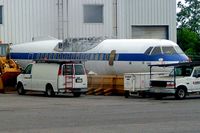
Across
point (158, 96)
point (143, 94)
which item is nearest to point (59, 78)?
point (143, 94)

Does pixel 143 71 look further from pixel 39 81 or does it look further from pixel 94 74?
pixel 39 81

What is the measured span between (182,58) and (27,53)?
11.8 m

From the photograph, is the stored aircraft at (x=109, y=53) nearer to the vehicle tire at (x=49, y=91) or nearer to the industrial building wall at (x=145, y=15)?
the vehicle tire at (x=49, y=91)

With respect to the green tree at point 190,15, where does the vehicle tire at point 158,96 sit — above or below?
below

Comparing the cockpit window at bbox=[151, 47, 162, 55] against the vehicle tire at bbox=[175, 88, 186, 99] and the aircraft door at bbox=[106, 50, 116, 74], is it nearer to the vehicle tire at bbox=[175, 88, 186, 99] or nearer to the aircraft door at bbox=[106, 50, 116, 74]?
the aircraft door at bbox=[106, 50, 116, 74]

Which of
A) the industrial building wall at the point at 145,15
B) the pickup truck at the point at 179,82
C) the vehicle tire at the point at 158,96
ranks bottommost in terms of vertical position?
the vehicle tire at the point at 158,96

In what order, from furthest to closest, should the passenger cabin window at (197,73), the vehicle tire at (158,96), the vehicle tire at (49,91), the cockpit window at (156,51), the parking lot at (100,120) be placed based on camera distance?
the cockpit window at (156,51) < the vehicle tire at (49,91) < the passenger cabin window at (197,73) < the vehicle tire at (158,96) < the parking lot at (100,120)

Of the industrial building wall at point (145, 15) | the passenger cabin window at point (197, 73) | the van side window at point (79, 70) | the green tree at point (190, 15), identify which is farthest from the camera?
the green tree at point (190, 15)

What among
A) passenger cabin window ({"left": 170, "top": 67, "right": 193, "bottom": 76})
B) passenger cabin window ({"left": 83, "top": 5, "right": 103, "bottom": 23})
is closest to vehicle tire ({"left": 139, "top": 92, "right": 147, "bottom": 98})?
passenger cabin window ({"left": 170, "top": 67, "right": 193, "bottom": 76})

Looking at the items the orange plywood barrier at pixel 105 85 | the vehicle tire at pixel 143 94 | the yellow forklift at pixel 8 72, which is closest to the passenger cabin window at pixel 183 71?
the vehicle tire at pixel 143 94

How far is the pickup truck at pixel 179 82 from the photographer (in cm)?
3394

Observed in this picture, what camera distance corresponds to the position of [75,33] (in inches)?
2048

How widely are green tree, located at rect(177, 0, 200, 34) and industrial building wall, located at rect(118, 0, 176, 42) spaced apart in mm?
50944

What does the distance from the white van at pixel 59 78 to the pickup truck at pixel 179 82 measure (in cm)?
440
